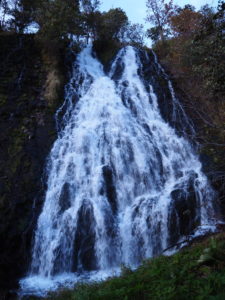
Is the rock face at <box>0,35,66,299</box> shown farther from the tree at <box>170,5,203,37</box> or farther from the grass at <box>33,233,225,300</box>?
the tree at <box>170,5,203,37</box>

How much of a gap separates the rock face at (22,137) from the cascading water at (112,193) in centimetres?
59

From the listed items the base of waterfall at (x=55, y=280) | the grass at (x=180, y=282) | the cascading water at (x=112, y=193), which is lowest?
the base of waterfall at (x=55, y=280)

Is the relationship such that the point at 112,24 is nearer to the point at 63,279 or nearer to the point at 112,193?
the point at 112,193

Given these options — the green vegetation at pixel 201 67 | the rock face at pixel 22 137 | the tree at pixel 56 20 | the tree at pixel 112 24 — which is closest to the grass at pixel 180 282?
the green vegetation at pixel 201 67

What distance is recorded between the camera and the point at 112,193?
37.6ft

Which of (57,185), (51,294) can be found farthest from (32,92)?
(51,294)

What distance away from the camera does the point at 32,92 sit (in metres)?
17.0

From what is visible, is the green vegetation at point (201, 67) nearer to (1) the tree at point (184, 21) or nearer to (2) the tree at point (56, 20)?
(1) the tree at point (184, 21)

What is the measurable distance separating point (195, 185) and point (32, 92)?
11234mm

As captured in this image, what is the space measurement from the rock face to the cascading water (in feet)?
1.93

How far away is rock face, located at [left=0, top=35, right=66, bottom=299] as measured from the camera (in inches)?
408

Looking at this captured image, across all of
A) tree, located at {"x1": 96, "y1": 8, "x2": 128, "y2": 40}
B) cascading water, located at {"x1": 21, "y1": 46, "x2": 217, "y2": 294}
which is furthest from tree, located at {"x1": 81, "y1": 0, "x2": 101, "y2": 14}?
cascading water, located at {"x1": 21, "y1": 46, "x2": 217, "y2": 294}

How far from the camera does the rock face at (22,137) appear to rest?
10.4m

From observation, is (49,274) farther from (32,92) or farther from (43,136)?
(32,92)
